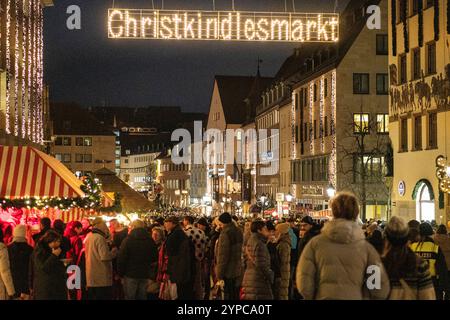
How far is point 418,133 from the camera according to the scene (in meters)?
39.5

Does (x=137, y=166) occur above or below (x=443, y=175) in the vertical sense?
above

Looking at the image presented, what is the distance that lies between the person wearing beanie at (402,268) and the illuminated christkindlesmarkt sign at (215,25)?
11661 mm

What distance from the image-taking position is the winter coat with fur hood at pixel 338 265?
698 cm

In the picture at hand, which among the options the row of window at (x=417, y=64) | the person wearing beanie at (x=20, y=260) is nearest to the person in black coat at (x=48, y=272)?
the person wearing beanie at (x=20, y=260)

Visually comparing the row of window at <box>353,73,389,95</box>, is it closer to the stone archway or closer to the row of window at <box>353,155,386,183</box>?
the row of window at <box>353,155,386,183</box>

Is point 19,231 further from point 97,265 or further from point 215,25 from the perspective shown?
point 215,25

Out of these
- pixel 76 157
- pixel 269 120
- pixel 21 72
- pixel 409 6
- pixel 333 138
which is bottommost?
pixel 333 138

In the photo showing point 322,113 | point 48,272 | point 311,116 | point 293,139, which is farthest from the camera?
A: point 293,139

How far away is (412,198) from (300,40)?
22.7 meters

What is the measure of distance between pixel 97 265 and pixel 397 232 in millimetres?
6912

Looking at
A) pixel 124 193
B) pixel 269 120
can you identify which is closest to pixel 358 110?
A: pixel 124 193

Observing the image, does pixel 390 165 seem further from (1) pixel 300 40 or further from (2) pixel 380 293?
(2) pixel 380 293

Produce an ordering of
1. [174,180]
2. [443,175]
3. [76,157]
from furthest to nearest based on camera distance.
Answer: [174,180]
[76,157]
[443,175]
